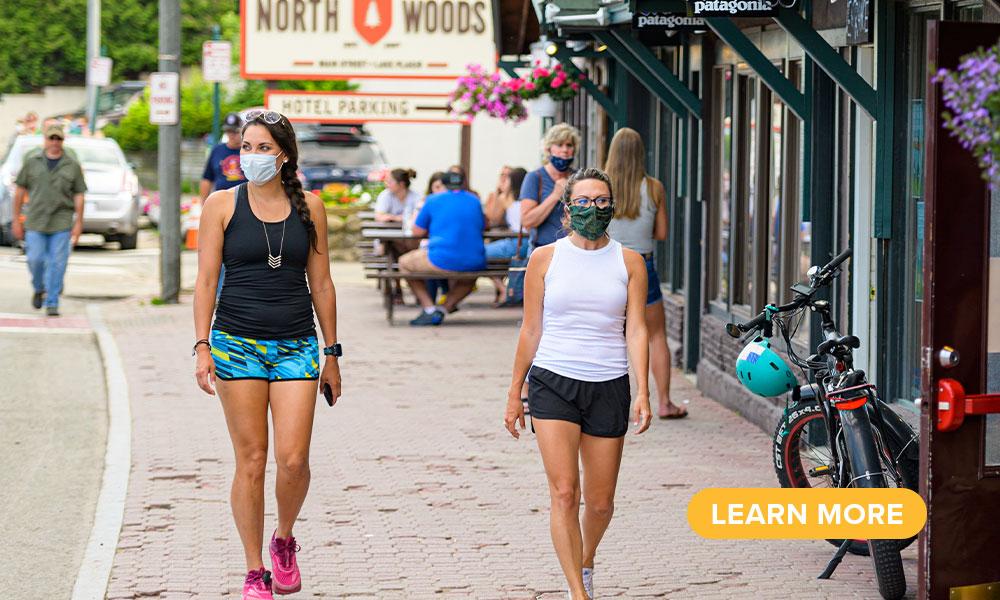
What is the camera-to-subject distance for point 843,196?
30.9 feet

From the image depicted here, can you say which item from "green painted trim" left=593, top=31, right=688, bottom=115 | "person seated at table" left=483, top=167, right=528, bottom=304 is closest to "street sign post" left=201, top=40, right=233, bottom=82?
"person seated at table" left=483, top=167, right=528, bottom=304

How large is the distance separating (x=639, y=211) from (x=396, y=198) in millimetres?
9515

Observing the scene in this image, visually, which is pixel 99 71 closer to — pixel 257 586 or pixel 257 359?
pixel 257 359

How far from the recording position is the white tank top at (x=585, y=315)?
240 inches

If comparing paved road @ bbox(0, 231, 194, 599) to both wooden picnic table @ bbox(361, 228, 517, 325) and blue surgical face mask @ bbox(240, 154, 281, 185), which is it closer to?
blue surgical face mask @ bbox(240, 154, 281, 185)

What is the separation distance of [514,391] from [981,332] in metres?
1.60

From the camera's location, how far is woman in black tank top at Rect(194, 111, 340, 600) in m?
6.34

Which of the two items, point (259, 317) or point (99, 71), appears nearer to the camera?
point (259, 317)

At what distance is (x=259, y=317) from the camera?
6348 mm

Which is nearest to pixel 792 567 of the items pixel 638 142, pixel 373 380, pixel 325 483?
pixel 325 483

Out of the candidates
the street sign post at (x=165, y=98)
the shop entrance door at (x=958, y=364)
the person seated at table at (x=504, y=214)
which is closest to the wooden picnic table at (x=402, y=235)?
the person seated at table at (x=504, y=214)

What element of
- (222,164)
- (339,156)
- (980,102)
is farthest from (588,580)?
(339,156)

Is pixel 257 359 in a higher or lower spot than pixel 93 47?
lower

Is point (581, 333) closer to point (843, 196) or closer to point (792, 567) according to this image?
point (792, 567)
